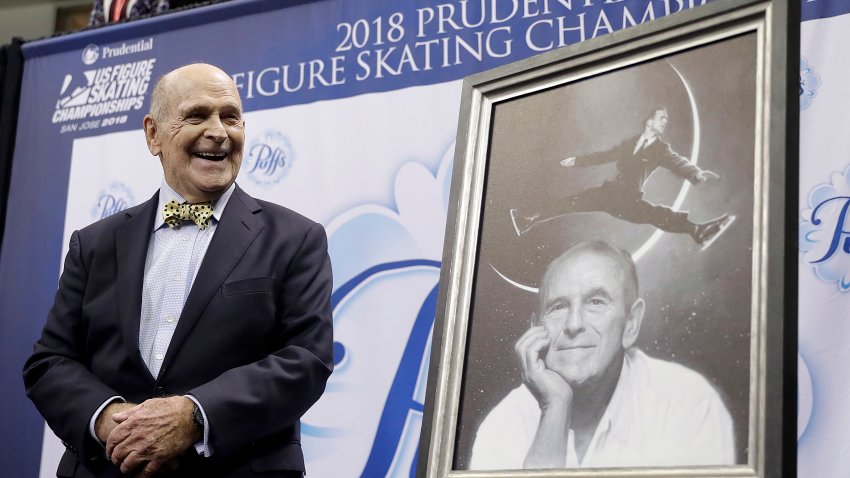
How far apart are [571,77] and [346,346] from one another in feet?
6.23

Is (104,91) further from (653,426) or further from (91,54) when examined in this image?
(653,426)

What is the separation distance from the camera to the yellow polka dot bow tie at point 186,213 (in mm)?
2203

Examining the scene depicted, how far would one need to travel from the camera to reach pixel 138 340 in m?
2.08

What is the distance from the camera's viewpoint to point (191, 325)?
205 cm

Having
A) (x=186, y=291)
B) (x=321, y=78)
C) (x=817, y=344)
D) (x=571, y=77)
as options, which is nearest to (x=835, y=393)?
(x=817, y=344)

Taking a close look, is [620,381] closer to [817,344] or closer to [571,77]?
[571,77]

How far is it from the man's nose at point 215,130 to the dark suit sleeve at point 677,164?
38.9 inches

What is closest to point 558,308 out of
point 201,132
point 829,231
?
point 201,132

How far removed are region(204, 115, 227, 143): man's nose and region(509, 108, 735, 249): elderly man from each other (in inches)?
29.8

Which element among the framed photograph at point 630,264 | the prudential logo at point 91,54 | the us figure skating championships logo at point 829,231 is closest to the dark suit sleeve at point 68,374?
the framed photograph at point 630,264

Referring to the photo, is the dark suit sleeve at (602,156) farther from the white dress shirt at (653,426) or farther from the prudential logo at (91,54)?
the prudential logo at (91,54)

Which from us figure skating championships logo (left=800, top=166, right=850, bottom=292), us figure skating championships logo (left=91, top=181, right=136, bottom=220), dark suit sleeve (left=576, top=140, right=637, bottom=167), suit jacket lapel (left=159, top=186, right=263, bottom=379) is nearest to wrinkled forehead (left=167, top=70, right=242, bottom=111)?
suit jacket lapel (left=159, top=186, right=263, bottom=379)

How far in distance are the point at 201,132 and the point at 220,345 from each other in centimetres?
49

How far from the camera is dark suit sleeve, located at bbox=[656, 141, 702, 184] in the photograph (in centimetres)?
162
